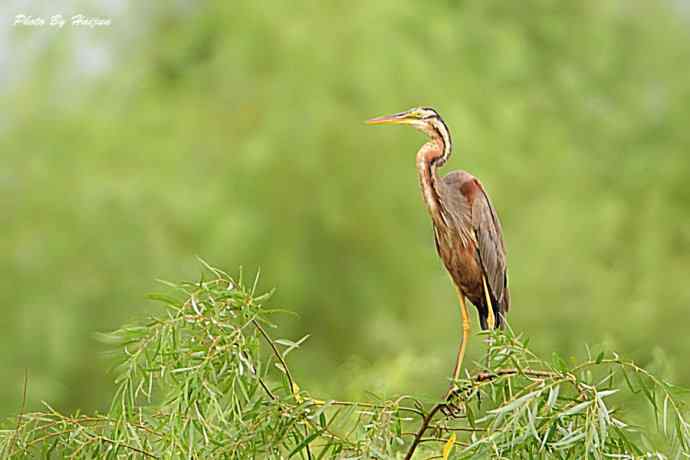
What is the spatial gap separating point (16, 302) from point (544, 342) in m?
2.64

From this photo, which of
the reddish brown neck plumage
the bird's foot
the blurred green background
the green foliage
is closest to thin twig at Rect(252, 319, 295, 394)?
the green foliage

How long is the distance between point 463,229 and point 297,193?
4997 millimetres

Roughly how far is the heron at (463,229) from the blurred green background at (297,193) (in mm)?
3815

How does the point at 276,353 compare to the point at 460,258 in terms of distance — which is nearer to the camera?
the point at 276,353

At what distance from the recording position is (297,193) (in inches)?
268

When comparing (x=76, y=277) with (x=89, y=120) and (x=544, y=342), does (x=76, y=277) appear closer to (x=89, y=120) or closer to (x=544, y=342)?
(x=89, y=120)

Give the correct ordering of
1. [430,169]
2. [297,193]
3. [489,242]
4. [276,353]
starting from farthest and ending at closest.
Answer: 1. [297,193]
2. [489,242]
3. [430,169]
4. [276,353]

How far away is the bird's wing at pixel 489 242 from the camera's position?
6.04ft

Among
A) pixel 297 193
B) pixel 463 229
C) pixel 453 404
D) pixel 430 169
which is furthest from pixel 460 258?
pixel 297 193

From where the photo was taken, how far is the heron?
1.76 meters

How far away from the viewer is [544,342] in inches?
253

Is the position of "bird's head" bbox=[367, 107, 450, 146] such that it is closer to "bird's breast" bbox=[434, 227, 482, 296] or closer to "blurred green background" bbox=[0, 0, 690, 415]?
"bird's breast" bbox=[434, 227, 482, 296]

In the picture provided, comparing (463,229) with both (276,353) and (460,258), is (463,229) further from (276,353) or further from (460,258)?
(276,353)

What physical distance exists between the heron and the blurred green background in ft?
12.5
